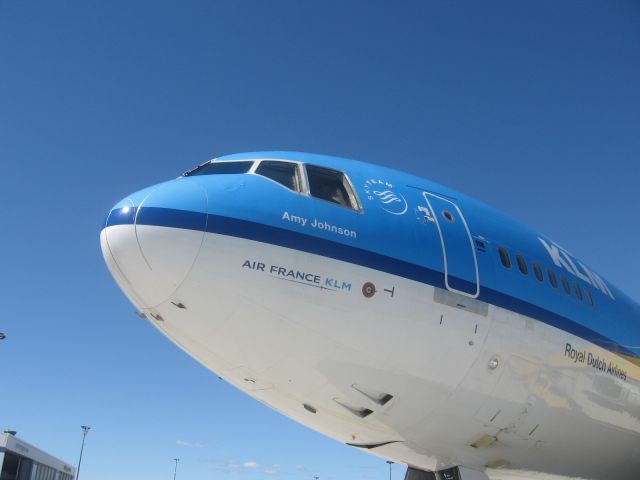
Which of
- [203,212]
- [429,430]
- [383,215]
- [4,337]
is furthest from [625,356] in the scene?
[4,337]

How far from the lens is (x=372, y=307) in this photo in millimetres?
6527

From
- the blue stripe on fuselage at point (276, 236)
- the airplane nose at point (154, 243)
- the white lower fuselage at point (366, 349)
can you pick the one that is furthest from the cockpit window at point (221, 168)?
the white lower fuselage at point (366, 349)

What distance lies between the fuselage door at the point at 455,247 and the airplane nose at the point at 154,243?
9.85ft

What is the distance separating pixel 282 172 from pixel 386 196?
134 centimetres

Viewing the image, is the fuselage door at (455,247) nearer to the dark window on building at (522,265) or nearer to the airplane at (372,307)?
the airplane at (372,307)

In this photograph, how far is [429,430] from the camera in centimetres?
737

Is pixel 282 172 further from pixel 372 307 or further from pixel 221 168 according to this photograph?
pixel 372 307

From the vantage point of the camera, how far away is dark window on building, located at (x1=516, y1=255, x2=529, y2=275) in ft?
27.3

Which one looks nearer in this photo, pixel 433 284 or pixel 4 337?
pixel 433 284

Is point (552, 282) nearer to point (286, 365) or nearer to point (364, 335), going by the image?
point (364, 335)

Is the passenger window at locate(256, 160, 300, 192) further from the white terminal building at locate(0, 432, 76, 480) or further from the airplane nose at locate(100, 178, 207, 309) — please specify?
the white terminal building at locate(0, 432, 76, 480)

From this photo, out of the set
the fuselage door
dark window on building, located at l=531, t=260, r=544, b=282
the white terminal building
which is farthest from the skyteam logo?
the white terminal building

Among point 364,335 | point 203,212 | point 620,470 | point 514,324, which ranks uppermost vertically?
point 203,212

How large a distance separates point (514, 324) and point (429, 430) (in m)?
1.73
